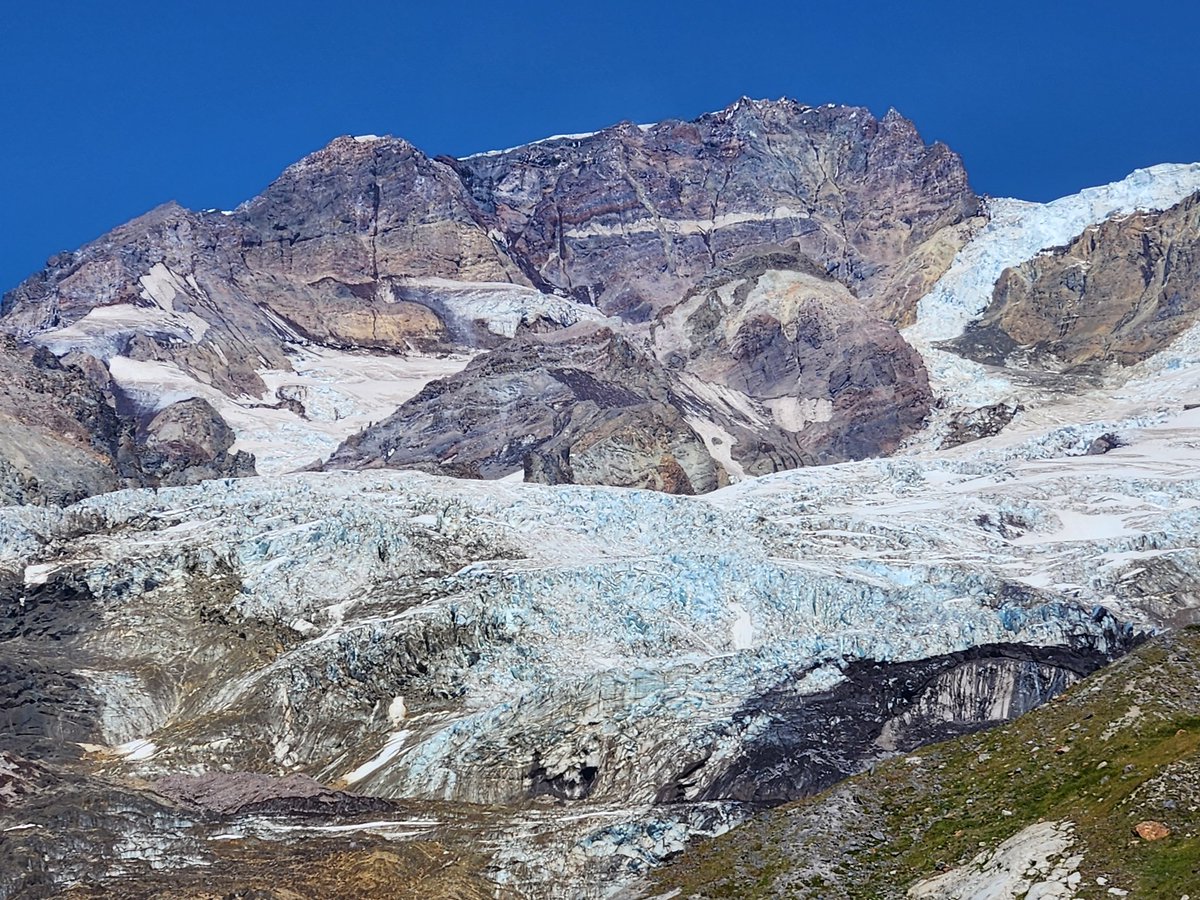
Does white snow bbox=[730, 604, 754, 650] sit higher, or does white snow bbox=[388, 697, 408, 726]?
white snow bbox=[730, 604, 754, 650]

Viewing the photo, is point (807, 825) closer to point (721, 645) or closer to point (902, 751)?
point (902, 751)

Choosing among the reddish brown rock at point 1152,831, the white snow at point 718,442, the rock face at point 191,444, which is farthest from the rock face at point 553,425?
the reddish brown rock at point 1152,831

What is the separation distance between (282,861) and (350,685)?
23.0m

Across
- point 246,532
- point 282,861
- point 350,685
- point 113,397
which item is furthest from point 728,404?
point 282,861

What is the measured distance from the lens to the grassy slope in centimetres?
3400

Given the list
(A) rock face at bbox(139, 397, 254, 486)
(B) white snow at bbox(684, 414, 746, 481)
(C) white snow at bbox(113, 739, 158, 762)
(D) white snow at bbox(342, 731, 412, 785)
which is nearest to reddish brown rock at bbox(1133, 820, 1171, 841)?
(D) white snow at bbox(342, 731, 412, 785)

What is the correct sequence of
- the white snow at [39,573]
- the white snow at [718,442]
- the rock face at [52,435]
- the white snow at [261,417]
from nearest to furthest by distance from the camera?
the white snow at [39,573], the rock face at [52,435], the white snow at [718,442], the white snow at [261,417]

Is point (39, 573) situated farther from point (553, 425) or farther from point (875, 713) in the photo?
point (553, 425)

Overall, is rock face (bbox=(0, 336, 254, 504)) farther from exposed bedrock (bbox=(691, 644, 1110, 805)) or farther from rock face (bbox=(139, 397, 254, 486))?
exposed bedrock (bbox=(691, 644, 1110, 805))

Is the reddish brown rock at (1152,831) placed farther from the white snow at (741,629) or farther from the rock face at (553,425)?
the rock face at (553,425)

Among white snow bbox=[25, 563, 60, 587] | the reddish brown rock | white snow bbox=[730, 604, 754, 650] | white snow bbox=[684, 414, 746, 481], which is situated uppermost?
white snow bbox=[684, 414, 746, 481]

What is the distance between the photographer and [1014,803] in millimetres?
38875

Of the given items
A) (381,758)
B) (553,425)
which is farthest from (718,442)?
(381,758)

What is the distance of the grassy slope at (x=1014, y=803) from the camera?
112 ft
